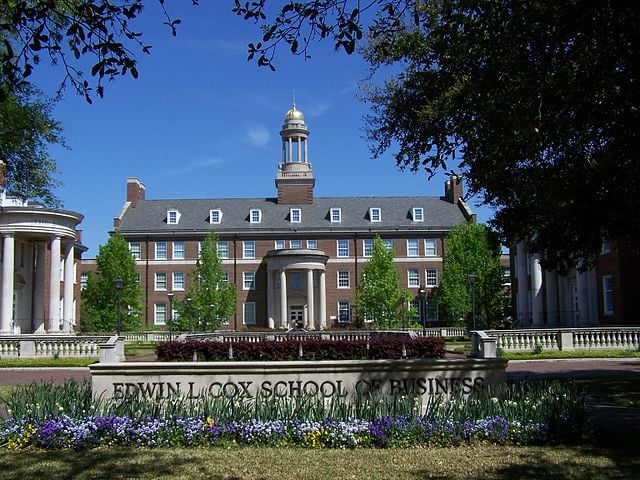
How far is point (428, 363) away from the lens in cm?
1123

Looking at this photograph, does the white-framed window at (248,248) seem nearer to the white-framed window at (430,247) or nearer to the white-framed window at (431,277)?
the white-framed window at (430,247)

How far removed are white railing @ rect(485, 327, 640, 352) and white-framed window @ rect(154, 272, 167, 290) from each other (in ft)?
134

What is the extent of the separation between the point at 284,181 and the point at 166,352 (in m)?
43.4

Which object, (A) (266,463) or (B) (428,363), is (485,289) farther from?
(A) (266,463)

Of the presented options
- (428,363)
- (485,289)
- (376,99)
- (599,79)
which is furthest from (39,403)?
(485,289)

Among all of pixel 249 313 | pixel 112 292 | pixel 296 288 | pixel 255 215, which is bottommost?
pixel 249 313

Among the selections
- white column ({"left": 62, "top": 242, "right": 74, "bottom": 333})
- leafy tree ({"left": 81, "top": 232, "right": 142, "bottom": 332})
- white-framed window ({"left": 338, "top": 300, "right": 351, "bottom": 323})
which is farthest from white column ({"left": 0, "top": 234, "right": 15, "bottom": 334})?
white-framed window ({"left": 338, "top": 300, "right": 351, "bottom": 323})

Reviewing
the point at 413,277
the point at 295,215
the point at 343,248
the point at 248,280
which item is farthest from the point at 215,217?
the point at 413,277

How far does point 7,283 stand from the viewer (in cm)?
4000

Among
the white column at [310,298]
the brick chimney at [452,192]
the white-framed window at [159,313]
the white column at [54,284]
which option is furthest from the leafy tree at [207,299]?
the brick chimney at [452,192]

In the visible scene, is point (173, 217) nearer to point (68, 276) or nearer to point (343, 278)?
point (343, 278)

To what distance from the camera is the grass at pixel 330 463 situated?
7.93m

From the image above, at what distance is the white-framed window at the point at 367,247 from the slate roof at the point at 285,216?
1.07 m

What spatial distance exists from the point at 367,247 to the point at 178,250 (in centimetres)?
1777
